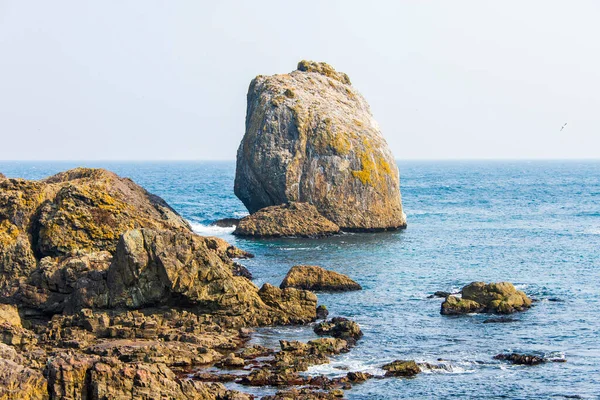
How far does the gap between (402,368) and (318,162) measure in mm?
51226

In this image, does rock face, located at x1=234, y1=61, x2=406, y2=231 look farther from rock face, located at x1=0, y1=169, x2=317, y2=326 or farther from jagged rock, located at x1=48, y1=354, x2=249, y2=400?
jagged rock, located at x1=48, y1=354, x2=249, y2=400

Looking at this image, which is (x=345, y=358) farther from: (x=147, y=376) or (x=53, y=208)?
(x=53, y=208)

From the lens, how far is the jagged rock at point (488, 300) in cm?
4988

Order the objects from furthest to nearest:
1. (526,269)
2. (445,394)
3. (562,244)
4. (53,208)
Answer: (562,244) → (526,269) → (53,208) → (445,394)

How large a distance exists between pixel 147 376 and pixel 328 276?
26943mm

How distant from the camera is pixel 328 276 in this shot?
57.0 metres

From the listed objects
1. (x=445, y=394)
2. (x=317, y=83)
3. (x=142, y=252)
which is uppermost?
(x=317, y=83)

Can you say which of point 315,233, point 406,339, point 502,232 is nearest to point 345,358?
point 406,339

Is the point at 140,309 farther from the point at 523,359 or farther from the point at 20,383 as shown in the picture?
the point at 523,359

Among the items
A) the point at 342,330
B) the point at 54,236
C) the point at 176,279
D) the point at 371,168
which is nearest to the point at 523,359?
the point at 342,330

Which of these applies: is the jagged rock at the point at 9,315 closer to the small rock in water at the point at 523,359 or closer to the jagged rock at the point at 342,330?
the jagged rock at the point at 342,330

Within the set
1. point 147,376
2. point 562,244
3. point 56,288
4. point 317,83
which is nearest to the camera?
point 147,376

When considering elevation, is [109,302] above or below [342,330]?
above

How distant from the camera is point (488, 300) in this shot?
51.0m
